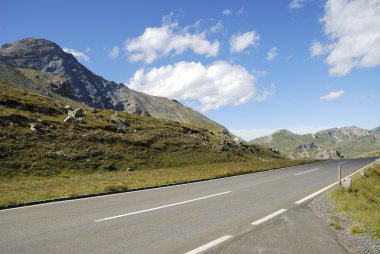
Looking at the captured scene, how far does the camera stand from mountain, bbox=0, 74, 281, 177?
115 feet

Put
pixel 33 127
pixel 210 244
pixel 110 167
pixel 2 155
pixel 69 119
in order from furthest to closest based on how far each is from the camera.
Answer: pixel 69 119, pixel 33 127, pixel 110 167, pixel 2 155, pixel 210 244

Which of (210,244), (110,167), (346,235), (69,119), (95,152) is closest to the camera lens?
(210,244)

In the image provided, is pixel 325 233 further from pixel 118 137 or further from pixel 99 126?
pixel 99 126

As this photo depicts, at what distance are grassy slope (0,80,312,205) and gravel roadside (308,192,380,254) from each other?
12927mm

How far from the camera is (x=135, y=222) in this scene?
974 cm

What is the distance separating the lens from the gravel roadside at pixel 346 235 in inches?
291

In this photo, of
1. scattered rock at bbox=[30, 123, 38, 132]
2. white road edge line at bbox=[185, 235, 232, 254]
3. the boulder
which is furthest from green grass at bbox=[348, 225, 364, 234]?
the boulder

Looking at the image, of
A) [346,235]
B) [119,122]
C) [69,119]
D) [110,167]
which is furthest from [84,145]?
[346,235]

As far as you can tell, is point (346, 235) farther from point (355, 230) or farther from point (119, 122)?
point (119, 122)

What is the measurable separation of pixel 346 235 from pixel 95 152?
3557 cm

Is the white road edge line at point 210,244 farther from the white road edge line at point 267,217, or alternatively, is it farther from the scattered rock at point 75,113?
the scattered rock at point 75,113

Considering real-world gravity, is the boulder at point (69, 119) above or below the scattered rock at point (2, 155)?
above

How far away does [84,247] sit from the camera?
7.30 meters

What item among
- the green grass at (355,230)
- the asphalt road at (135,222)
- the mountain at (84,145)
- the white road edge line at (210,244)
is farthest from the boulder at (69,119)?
the green grass at (355,230)
